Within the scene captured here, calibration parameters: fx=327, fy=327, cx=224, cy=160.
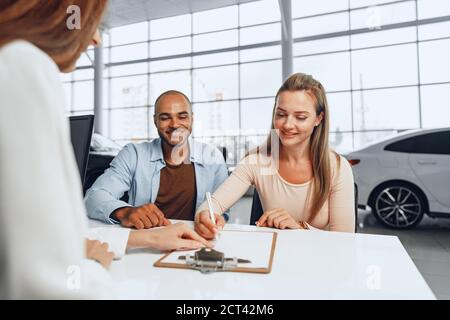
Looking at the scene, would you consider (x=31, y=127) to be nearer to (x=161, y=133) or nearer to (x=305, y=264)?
(x=305, y=264)

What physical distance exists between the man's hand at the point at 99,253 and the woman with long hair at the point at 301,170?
62 centimetres

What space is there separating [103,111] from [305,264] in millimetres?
10296

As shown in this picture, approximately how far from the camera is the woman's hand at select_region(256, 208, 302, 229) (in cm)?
117

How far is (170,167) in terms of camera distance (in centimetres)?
187

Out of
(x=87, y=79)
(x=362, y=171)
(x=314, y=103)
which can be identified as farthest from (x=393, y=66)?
(x=87, y=79)

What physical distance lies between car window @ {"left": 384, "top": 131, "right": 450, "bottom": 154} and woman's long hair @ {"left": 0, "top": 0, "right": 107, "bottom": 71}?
12.6 ft

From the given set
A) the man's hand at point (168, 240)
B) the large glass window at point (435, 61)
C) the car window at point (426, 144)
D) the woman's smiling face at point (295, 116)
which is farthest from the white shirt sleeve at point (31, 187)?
the large glass window at point (435, 61)

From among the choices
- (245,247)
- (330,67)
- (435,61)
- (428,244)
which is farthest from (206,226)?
(435,61)

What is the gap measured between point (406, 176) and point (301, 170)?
264 cm

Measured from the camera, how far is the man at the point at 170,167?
180 centimetres

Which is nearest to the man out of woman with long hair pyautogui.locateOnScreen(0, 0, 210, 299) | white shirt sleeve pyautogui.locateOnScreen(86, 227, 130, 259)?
white shirt sleeve pyautogui.locateOnScreen(86, 227, 130, 259)

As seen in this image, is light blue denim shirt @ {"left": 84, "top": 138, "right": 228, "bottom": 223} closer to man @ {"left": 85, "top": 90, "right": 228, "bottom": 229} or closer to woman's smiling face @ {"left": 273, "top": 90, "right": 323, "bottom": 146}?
man @ {"left": 85, "top": 90, "right": 228, "bottom": 229}

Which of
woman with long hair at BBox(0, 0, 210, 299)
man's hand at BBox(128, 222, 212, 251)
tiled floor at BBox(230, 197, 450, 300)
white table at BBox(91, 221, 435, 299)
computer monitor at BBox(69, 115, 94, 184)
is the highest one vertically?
computer monitor at BBox(69, 115, 94, 184)

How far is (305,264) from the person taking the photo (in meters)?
0.79
